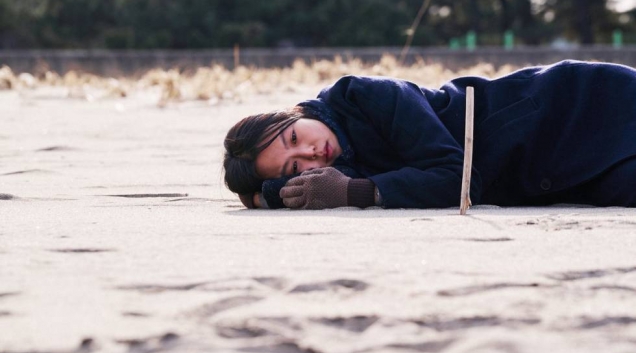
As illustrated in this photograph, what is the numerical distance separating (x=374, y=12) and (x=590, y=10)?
6.23 m

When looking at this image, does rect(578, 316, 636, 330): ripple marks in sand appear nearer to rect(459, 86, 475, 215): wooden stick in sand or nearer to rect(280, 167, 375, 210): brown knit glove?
rect(459, 86, 475, 215): wooden stick in sand

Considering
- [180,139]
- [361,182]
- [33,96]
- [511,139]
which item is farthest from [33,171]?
[33,96]

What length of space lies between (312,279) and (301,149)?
1.19 meters

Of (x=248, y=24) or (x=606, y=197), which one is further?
(x=248, y=24)

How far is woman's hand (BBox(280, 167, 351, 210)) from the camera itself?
2.92m

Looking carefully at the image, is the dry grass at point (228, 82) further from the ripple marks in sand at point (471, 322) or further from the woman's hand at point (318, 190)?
the ripple marks in sand at point (471, 322)

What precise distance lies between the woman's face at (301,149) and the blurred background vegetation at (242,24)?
63.0 ft

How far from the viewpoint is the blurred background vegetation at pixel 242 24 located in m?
22.7

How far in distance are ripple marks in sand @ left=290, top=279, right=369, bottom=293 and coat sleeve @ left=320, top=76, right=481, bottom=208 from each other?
1096mm

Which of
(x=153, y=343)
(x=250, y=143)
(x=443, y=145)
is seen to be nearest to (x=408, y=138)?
(x=443, y=145)

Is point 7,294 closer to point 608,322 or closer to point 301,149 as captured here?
point 608,322

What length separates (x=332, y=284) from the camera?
5.98 ft

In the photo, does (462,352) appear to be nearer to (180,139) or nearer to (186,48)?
(180,139)

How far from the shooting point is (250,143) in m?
3.05
